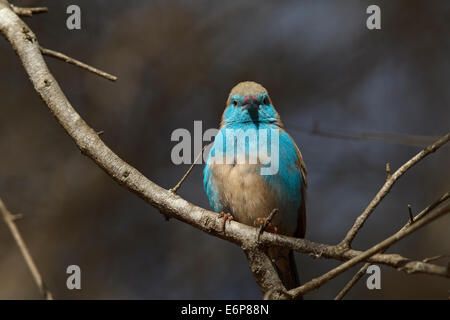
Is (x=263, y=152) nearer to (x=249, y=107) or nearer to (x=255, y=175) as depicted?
(x=255, y=175)

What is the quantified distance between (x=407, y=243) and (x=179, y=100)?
3.30 metres

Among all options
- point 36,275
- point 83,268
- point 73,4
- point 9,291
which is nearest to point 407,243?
point 83,268

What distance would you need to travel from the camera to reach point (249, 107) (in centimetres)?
440

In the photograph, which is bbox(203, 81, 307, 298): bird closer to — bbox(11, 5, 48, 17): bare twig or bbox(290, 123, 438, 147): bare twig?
bbox(290, 123, 438, 147): bare twig

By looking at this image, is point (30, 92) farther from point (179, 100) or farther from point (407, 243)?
point (407, 243)

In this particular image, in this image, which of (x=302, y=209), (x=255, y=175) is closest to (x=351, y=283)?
(x=255, y=175)

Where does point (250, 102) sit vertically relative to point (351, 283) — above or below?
above

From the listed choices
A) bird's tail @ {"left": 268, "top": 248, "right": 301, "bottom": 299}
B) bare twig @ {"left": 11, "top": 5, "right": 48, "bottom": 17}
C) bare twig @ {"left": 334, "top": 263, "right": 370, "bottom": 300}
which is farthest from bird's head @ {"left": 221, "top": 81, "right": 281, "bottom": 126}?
bare twig @ {"left": 334, "top": 263, "right": 370, "bottom": 300}

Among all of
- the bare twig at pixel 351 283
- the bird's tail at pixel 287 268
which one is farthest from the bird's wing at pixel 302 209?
the bare twig at pixel 351 283

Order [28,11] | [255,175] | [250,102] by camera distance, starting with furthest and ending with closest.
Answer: [250,102], [255,175], [28,11]

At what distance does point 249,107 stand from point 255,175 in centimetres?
59

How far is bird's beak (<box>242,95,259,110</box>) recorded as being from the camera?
4402mm
